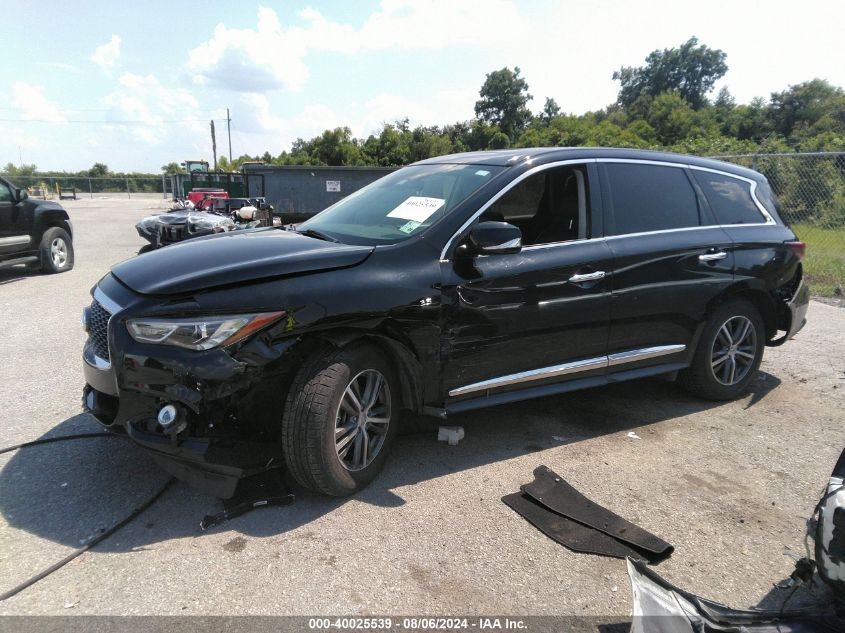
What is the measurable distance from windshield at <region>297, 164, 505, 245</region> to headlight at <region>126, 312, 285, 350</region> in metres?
0.99

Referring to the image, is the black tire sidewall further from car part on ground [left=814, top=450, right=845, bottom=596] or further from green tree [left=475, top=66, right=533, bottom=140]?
green tree [left=475, top=66, right=533, bottom=140]

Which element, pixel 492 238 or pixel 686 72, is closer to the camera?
pixel 492 238

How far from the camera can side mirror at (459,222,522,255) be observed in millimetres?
3309

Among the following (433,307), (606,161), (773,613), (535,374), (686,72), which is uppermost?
(686,72)

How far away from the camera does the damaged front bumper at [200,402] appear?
9.00ft

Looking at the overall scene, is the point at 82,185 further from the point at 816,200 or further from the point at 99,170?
the point at 816,200

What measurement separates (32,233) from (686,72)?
273 ft

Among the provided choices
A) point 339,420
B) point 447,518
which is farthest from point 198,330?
point 447,518

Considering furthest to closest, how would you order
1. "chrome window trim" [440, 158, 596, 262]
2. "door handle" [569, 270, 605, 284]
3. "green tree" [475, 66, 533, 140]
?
"green tree" [475, 66, 533, 140]
"door handle" [569, 270, 605, 284]
"chrome window trim" [440, 158, 596, 262]

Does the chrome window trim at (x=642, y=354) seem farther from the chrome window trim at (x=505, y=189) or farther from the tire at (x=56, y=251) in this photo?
the tire at (x=56, y=251)

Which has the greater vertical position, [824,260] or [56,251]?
[56,251]

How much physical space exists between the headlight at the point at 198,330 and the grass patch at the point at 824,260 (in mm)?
9493

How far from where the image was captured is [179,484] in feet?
10.8

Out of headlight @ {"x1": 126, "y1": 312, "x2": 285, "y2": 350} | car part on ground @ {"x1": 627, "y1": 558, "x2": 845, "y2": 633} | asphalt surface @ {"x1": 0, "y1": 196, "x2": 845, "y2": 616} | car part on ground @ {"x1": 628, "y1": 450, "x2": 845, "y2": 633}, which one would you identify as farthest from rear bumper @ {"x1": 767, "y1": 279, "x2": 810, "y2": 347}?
headlight @ {"x1": 126, "y1": 312, "x2": 285, "y2": 350}
